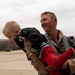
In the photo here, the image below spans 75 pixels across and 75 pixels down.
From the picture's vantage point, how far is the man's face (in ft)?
8.42

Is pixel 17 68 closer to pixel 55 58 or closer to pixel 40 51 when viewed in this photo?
pixel 40 51

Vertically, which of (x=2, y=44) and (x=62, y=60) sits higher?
(x=62, y=60)

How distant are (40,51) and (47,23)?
43cm

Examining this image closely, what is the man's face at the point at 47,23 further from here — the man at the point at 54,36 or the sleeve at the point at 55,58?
the sleeve at the point at 55,58

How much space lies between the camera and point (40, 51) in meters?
2.23

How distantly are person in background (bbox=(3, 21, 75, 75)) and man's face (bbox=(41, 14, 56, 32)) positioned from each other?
0.85 ft

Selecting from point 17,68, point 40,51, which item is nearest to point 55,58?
point 40,51

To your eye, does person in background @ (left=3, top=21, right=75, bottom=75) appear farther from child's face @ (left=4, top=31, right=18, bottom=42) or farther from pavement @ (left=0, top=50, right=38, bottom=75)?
pavement @ (left=0, top=50, right=38, bottom=75)

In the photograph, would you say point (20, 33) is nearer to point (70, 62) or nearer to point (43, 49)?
point (43, 49)

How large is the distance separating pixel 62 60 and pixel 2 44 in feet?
194

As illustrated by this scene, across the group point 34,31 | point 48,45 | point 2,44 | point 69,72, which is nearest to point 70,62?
point 69,72

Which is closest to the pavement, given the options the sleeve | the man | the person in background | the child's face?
the man

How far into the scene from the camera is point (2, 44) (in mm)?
60688

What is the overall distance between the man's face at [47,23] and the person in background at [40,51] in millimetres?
259
